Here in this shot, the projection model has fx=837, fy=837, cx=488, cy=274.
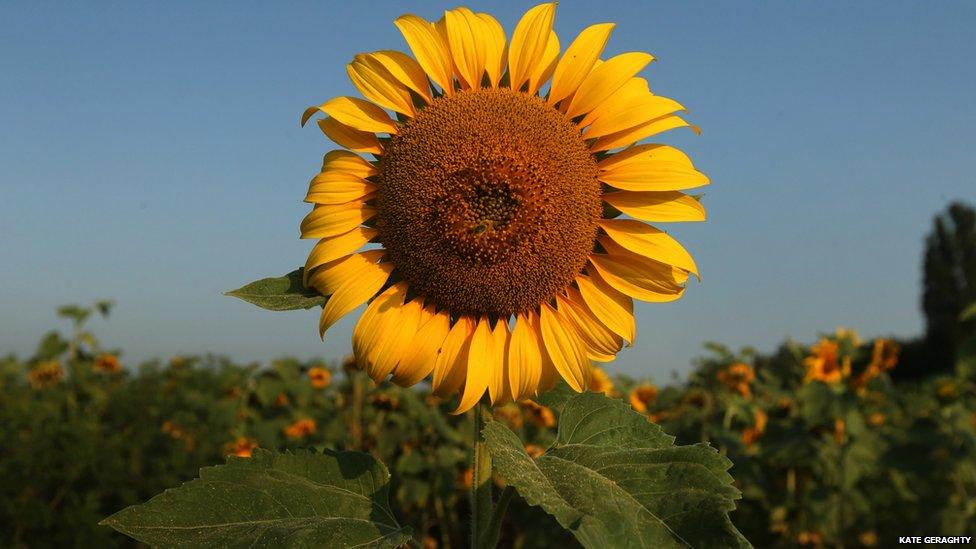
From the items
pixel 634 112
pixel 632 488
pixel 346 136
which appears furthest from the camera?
pixel 346 136

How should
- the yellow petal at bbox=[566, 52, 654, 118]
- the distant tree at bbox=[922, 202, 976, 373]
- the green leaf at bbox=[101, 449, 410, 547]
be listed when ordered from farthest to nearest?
the distant tree at bbox=[922, 202, 976, 373] → the yellow petal at bbox=[566, 52, 654, 118] → the green leaf at bbox=[101, 449, 410, 547]

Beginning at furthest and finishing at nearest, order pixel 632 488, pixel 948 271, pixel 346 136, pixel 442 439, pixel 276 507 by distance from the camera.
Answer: pixel 948 271 → pixel 442 439 → pixel 346 136 → pixel 276 507 → pixel 632 488

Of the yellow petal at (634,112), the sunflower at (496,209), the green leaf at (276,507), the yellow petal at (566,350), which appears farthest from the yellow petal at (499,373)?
the yellow petal at (634,112)

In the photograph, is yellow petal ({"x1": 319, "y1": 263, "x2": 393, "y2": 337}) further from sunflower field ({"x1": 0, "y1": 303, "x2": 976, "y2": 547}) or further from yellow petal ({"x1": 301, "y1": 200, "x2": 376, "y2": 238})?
sunflower field ({"x1": 0, "y1": 303, "x2": 976, "y2": 547})

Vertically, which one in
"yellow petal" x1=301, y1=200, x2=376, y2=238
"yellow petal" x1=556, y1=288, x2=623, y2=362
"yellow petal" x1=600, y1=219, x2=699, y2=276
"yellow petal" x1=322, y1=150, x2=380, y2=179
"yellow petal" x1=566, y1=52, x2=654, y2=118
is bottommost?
"yellow petal" x1=556, y1=288, x2=623, y2=362

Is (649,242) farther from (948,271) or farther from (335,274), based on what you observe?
(948,271)

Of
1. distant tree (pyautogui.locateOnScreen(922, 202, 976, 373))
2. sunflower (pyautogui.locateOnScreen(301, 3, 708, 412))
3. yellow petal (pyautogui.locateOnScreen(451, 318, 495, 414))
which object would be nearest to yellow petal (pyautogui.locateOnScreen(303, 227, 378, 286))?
sunflower (pyautogui.locateOnScreen(301, 3, 708, 412))

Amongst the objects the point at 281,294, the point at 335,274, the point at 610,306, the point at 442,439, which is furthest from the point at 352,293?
the point at 442,439

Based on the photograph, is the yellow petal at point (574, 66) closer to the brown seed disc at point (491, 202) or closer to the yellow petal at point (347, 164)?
the brown seed disc at point (491, 202)
